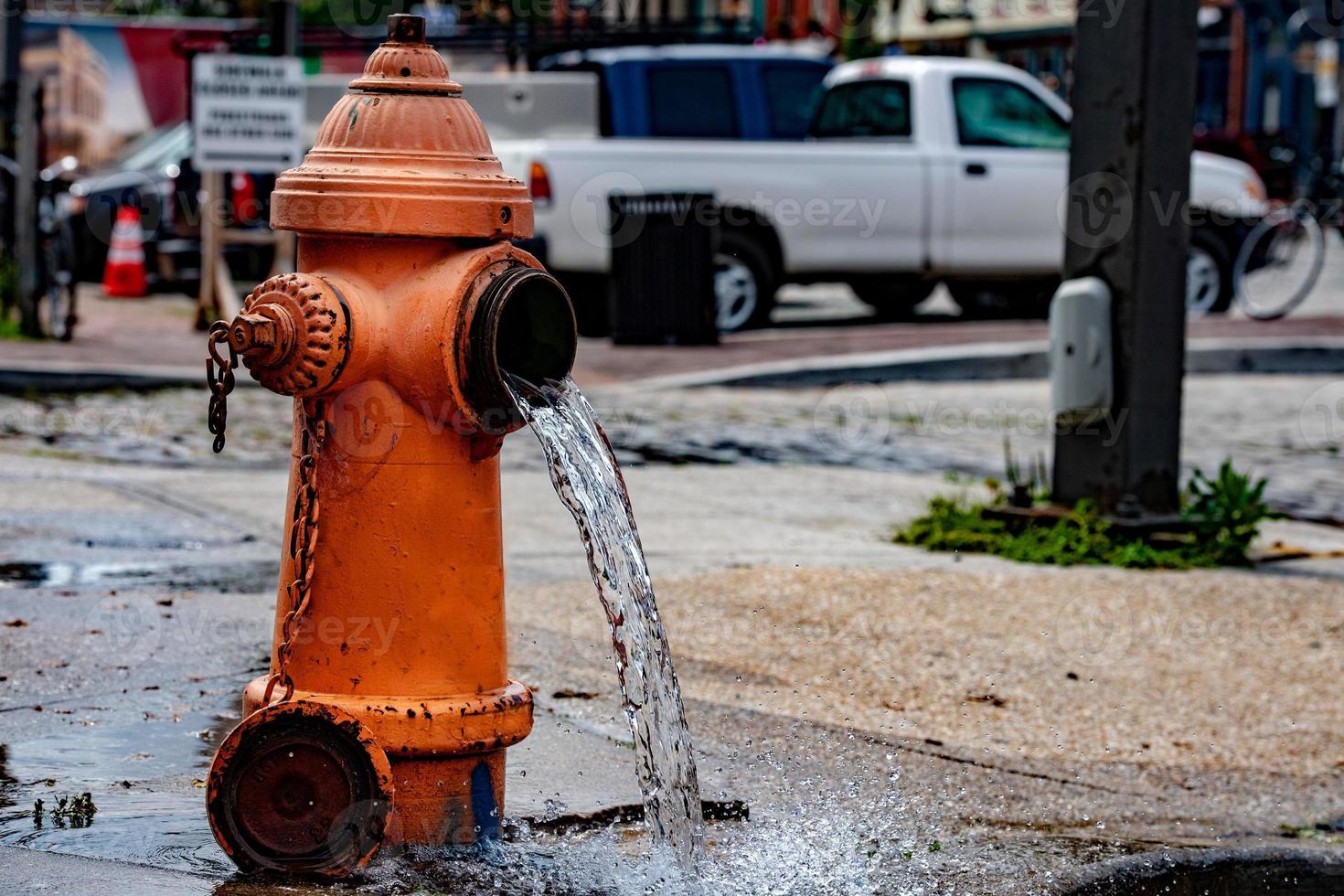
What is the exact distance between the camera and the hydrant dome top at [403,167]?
10.5 feet

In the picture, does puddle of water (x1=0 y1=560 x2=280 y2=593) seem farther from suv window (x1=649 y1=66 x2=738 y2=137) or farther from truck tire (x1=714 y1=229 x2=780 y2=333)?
suv window (x1=649 y1=66 x2=738 y2=137)

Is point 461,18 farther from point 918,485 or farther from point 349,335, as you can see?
point 349,335

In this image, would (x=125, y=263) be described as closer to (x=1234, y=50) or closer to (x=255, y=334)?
(x=255, y=334)

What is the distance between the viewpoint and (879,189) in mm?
15016

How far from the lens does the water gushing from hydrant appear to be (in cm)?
346

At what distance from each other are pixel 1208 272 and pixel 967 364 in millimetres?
4246

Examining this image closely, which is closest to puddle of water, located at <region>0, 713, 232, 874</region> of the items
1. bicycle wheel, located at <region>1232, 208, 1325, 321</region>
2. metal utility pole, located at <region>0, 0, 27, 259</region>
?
metal utility pole, located at <region>0, 0, 27, 259</region>

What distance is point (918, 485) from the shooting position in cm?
827

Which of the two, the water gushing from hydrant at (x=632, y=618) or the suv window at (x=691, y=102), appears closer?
the water gushing from hydrant at (x=632, y=618)

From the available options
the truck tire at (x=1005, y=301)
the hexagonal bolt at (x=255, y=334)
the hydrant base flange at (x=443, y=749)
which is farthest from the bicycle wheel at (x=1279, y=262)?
the hexagonal bolt at (x=255, y=334)

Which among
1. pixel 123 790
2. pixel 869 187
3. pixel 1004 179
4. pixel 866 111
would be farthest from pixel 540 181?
pixel 123 790

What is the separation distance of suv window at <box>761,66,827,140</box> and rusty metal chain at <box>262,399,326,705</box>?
1339 centimetres

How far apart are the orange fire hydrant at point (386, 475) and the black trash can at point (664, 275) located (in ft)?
33.4

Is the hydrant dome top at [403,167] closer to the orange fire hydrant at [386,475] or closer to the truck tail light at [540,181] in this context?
the orange fire hydrant at [386,475]
